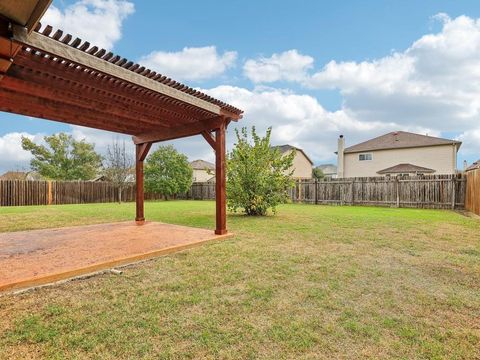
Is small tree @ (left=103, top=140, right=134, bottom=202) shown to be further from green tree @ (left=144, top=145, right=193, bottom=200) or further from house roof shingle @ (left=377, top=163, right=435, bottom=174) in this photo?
house roof shingle @ (left=377, top=163, right=435, bottom=174)

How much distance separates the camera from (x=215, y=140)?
6152 millimetres

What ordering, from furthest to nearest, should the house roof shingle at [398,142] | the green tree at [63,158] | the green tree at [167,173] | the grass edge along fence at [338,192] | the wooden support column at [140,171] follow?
1. the green tree at [63,158]
2. the green tree at [167,173]
3. the house roof shingle at [398,142]
4. the grass edge along fence at [338,192]
5. the wooden support column at [140,171]

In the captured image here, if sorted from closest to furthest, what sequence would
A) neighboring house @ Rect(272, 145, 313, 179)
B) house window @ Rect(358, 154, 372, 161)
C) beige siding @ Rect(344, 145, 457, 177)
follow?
beige siding @ Rect(344, 145, 457, 177)
house window @ Rect(358, 154, 372, 161)
neighboring house @ Rect(272, 145, 313, 179)

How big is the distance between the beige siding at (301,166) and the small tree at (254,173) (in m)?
20.5

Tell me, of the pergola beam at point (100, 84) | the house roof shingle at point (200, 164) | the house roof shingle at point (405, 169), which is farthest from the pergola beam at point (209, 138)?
the house roof shingle at point (200, 164)

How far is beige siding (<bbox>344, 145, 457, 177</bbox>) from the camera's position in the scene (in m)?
20.5

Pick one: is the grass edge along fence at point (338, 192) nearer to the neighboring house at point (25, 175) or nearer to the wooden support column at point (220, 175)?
the wooden support column at point (220, 175)

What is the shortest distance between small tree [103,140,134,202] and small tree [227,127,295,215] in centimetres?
1330

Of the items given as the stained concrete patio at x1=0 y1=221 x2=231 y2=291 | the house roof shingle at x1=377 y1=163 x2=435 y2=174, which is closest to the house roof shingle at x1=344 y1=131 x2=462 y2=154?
the house roof shingle at x1=377 y1=163 x2=435 y2=174

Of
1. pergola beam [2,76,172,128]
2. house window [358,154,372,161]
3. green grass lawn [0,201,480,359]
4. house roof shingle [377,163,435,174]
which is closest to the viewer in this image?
green grass lawn [0,201,480,359]

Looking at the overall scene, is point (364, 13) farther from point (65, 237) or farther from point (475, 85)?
point (65, 237)

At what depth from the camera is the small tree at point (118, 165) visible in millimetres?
20875

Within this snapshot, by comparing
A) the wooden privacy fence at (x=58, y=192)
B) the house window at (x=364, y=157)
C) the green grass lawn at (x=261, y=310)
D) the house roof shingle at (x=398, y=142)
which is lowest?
the green grass lawn at (x=261, y=310)

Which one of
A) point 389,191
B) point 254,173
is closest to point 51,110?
point 254,173
